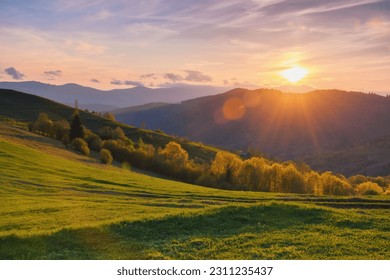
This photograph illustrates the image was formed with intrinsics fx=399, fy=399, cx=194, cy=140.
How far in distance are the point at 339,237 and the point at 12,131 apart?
83.6 metres

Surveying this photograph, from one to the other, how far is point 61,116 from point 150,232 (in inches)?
6207

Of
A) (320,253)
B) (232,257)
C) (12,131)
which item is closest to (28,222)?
(232,257)

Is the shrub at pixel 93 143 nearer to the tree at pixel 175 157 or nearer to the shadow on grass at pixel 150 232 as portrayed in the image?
the tree at pixel 175 157

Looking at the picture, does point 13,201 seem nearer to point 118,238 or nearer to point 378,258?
point 118,238

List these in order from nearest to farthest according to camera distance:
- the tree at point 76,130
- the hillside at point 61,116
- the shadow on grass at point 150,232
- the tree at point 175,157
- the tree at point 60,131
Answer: the shadow on grass at point 150,232, the tree at point 175,157, the tree at point 76,130, the tree at point 60,131, the hillside at point 61,116

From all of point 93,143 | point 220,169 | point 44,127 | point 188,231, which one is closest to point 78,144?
point 93,143

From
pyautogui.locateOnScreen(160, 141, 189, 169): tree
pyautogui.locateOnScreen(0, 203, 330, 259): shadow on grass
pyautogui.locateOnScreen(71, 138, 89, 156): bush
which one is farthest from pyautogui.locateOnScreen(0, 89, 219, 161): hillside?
pyautogui.locateOnScreen(0, 203, 330, 259): shadow on grass

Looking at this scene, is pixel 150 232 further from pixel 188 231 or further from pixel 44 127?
pixel 44 127

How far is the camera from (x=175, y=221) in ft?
73.8

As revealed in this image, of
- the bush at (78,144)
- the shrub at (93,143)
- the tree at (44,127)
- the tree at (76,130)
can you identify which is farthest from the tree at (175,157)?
the tree at (44,127)

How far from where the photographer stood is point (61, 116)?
168250 mm

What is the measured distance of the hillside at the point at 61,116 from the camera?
153 metres

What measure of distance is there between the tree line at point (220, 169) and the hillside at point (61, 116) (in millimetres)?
43704

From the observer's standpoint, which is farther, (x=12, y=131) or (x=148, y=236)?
(x=12, y=131)
